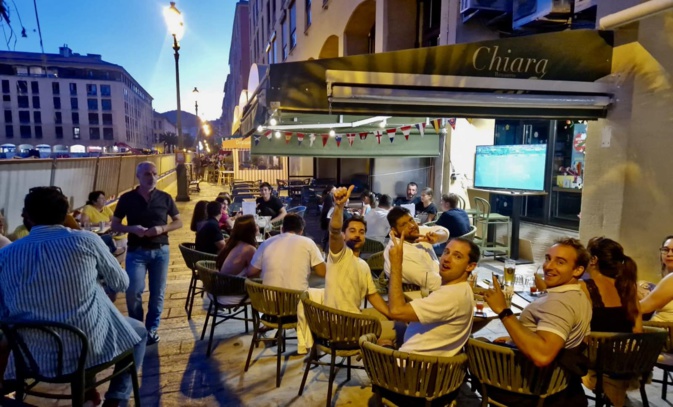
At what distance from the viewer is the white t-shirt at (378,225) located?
20.7ft

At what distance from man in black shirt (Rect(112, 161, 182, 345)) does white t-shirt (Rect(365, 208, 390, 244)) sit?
309 cm

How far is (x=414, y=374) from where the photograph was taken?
7.11 ft

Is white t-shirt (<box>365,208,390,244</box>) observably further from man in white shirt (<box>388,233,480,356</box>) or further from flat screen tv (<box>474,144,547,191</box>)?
man in white shirt (<box>388,233,480,356</box>)

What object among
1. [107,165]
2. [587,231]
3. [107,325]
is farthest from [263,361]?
[107,165]

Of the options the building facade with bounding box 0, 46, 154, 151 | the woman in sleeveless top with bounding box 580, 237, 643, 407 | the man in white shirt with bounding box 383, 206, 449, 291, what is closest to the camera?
the woman in sleeveless top with bounding box 580, 237, 643, 407

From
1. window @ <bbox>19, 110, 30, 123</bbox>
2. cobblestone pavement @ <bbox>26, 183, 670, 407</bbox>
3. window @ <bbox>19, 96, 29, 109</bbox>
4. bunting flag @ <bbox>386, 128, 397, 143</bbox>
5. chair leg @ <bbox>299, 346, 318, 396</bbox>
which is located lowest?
cobblestone pavement @ <bbox>26, 183, 670, 407</bbox>

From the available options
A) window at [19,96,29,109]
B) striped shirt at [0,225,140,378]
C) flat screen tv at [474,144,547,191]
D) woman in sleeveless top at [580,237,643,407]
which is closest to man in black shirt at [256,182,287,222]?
flat screen tv at [474,144,547,191]

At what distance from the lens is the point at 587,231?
16.7 ft

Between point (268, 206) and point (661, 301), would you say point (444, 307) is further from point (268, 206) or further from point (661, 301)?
point (268, 206)

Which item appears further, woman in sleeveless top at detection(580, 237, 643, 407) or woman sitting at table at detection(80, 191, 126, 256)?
woman sitting at table at detection(80, 191, 126, 256)

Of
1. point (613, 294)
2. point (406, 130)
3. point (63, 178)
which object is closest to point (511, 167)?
point (406, 130)

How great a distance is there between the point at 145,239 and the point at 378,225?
11.3ft

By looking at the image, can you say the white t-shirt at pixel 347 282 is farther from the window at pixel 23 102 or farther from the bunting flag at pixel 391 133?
the window at pixel 23 102

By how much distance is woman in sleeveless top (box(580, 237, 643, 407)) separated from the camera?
2609 mm
